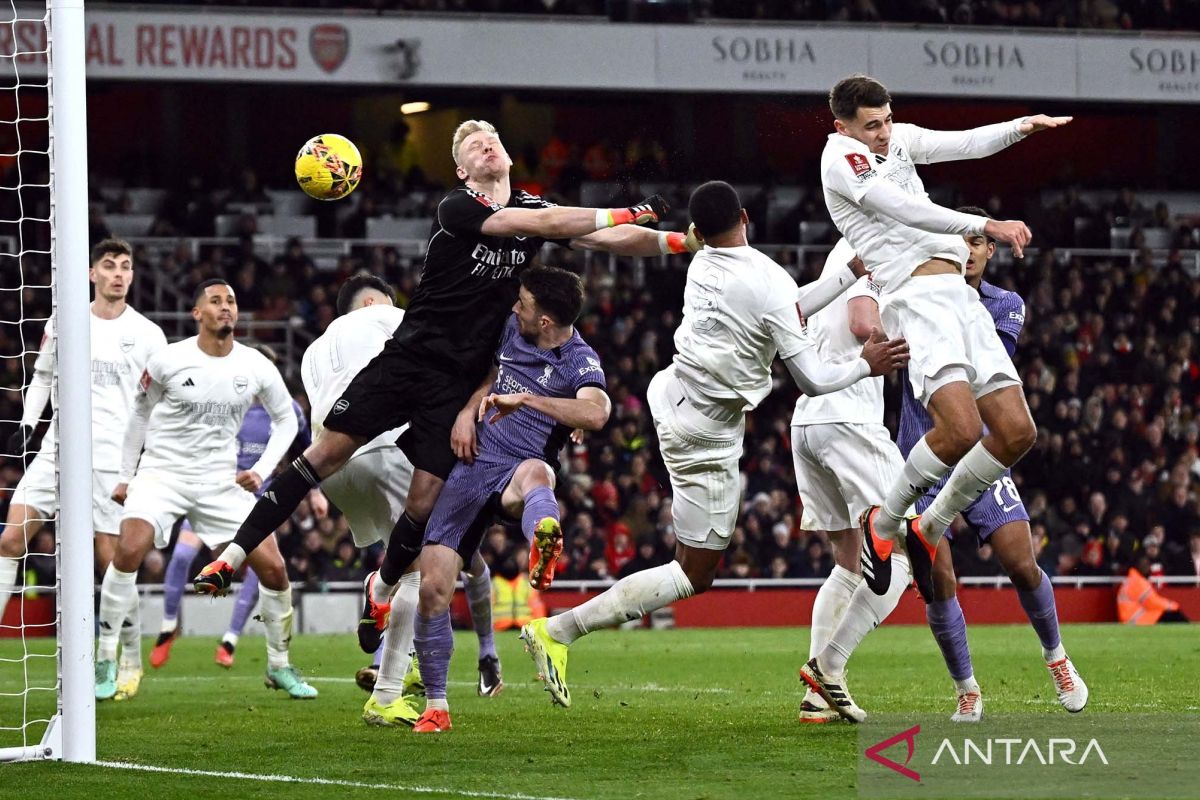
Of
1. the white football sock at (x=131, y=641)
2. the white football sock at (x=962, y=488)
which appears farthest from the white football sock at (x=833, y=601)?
the white football sock at (x=131, y=641)

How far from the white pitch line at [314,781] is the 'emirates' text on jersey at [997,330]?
3.44 metres

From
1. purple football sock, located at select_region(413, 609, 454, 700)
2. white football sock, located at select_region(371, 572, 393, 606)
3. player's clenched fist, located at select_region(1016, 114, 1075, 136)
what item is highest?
player's clenched fist, located at select_region(1016, 114, 1075, 136)

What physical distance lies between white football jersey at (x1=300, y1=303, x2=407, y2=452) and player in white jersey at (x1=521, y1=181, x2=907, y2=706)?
80.7 inches

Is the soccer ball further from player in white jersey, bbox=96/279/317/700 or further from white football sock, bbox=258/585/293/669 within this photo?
white football sock, bbox=258/585/293/669

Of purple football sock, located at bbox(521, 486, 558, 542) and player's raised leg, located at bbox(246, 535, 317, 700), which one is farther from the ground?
purple football sock, located at bbox(521, 486, 558, 542)

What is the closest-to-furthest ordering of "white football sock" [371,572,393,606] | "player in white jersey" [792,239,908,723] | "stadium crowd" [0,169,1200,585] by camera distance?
"player in white jersey" [792,239,908,723]
"white football sock" [371,572,393,606]
"stadium crowd" [0,169,1200,585]

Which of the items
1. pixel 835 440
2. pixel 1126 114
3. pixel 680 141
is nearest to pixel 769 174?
pixel 680 141

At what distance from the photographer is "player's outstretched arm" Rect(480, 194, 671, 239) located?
691 cm

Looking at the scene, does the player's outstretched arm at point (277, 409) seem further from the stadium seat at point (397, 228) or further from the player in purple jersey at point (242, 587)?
the stadium seat at point (397, 228)

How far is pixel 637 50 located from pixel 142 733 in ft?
64.6

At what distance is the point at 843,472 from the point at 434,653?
2.05 metres

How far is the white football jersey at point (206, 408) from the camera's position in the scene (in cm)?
979

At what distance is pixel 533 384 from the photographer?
7.43 m

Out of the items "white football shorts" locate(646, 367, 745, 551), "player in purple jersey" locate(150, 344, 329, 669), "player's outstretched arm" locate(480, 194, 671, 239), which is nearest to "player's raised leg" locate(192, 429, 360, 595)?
"player's outstretched arm" locate(480, 194, 671, 239)
